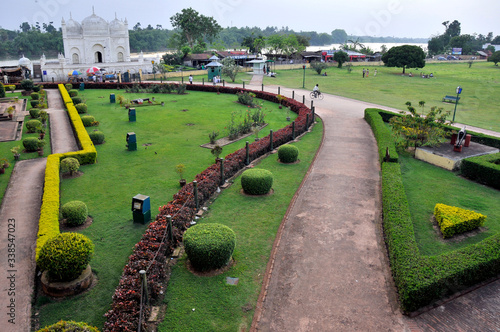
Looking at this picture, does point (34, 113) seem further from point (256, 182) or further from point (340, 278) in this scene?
point (340, 278)

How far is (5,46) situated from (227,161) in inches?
3382

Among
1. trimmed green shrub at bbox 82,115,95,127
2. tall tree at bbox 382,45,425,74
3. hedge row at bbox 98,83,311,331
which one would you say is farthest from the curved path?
tall tree at bbox 382,45,425,74

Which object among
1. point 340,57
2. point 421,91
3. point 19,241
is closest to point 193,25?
point 340,57

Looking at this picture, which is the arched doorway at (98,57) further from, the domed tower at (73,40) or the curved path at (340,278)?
the curved path at (340,278)

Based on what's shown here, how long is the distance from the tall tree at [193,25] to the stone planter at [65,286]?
70693 mm

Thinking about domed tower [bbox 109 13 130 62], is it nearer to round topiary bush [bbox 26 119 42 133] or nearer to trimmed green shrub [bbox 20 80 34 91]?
trimmed green shrub [bbox 20 80 34 91]

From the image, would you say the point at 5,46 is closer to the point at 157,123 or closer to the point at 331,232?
the point at 157,123

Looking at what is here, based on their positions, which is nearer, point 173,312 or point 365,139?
point 173,312

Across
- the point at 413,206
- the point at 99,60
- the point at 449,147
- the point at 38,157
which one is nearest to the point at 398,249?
the point at 413,206

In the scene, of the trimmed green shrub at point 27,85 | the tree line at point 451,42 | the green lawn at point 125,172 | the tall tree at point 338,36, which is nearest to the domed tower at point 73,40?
the trimmed green shrub at point 27,85

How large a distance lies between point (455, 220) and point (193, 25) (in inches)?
2755

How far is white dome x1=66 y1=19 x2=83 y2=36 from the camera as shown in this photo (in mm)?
48006

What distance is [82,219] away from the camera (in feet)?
31.9

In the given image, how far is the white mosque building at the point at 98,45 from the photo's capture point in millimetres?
47812
